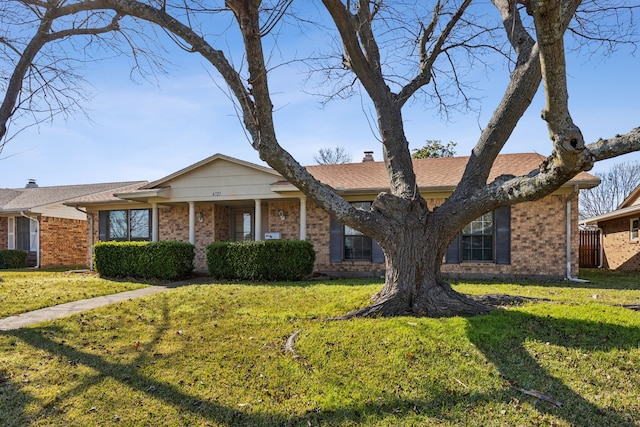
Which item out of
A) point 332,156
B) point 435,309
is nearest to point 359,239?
point 435,309

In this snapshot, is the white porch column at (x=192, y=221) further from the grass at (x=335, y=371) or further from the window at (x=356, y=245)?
the grass at (x=335, y=371)

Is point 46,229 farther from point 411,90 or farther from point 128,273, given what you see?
point 411,90

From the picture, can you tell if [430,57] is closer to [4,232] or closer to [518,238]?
[518,238]

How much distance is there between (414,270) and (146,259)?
29.6ft

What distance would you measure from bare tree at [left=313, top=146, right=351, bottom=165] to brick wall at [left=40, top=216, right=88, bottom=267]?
22778 millimetres

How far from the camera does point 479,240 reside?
11391 mm

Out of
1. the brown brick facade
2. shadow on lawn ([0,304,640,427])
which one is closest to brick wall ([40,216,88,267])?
the brown brick facade

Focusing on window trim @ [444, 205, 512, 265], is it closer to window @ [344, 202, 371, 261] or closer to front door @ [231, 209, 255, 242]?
window @ [344, 202, 371, 261]

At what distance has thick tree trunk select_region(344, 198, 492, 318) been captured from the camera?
561cm

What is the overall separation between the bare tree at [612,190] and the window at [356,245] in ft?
107

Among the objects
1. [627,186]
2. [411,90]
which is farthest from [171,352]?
[627,186]

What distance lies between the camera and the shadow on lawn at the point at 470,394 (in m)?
3.27

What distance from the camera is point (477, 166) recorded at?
19.0ft

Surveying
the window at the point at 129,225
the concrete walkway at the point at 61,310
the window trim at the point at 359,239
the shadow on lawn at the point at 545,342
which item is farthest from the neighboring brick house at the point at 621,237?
the window at the point at 129,225
